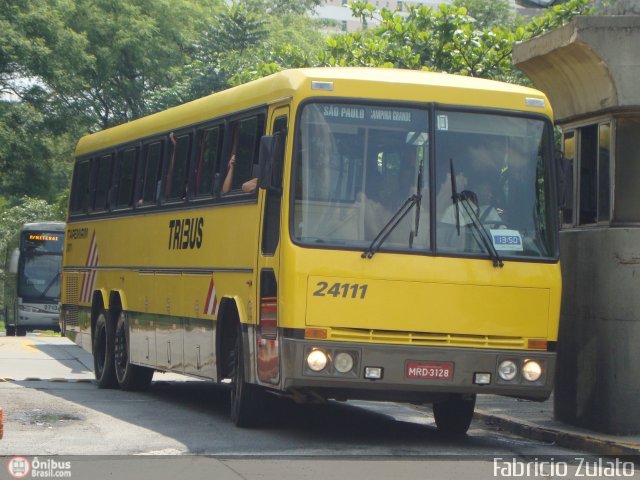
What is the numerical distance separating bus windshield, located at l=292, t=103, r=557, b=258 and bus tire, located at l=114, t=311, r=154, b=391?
6.83m

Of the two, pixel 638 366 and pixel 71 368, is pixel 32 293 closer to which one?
pixel 71 368

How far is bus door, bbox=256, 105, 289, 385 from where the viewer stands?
12320 mm

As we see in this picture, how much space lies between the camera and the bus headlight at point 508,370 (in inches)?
480

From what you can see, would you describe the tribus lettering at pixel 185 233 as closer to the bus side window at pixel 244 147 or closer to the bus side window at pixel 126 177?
the bus side window at pixel 244 147

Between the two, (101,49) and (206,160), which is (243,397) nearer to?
(206,160)

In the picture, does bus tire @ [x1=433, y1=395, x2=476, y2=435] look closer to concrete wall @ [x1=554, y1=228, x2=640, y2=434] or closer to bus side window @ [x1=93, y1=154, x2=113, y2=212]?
concrete wall @ [x1=554, y1=228, x2=640, y2=434]

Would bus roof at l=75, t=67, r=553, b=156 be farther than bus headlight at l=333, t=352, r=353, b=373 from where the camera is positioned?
Yes

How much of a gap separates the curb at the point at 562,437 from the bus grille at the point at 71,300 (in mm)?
7944

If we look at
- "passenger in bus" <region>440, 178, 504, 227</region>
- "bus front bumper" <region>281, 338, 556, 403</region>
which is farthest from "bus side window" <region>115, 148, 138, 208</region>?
"passenger in bus" <region>440, 178, 504, 227</region>

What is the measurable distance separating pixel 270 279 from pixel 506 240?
6.78 feet

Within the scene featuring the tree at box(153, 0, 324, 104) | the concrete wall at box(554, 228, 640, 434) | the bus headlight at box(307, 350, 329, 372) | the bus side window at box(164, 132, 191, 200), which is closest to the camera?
the bus headlight at box(307, 350, 329, 372)

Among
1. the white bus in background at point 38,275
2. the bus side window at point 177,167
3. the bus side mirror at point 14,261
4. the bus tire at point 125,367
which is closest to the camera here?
the bus side window at point 177,167

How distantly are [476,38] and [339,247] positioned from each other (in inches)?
506

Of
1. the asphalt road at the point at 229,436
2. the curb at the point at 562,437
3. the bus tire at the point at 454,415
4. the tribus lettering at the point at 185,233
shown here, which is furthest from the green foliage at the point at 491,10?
the bus tire at the point at 454,415
